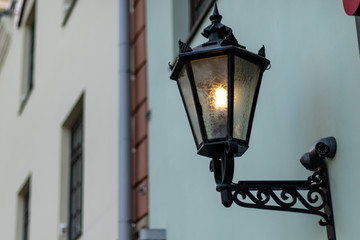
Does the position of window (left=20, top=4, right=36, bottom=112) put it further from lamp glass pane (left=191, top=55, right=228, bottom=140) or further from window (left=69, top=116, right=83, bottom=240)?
lamp glass pane (left=191, top=55, right=228, bottom=140)

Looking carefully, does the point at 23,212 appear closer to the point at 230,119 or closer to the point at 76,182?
the point at 76,182

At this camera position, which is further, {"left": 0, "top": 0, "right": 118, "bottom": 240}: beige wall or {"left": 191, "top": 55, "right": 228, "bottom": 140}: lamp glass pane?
{"left": 0, "top": 0, "right": 118, "bottom": 240}: beige wall

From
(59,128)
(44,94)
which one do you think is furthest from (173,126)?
(44,94)

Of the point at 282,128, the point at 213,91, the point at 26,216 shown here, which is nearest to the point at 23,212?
the point at 26,216

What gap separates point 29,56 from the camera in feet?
43.0

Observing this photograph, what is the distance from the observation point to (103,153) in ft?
26.8

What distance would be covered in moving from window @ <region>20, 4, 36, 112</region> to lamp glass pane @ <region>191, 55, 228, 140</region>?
8923mm

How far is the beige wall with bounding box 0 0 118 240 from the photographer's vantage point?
322 inches

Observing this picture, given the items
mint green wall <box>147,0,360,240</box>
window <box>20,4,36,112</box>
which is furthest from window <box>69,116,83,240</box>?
window <box>20,4,36,112</box>

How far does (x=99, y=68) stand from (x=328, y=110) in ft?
16.0

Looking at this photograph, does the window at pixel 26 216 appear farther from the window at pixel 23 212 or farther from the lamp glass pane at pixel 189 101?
the lamp glass pane at pixel 189 101

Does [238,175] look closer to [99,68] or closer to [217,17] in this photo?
[217,17]

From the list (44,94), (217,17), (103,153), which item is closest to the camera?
(217,17)

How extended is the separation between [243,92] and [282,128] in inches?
31.4
